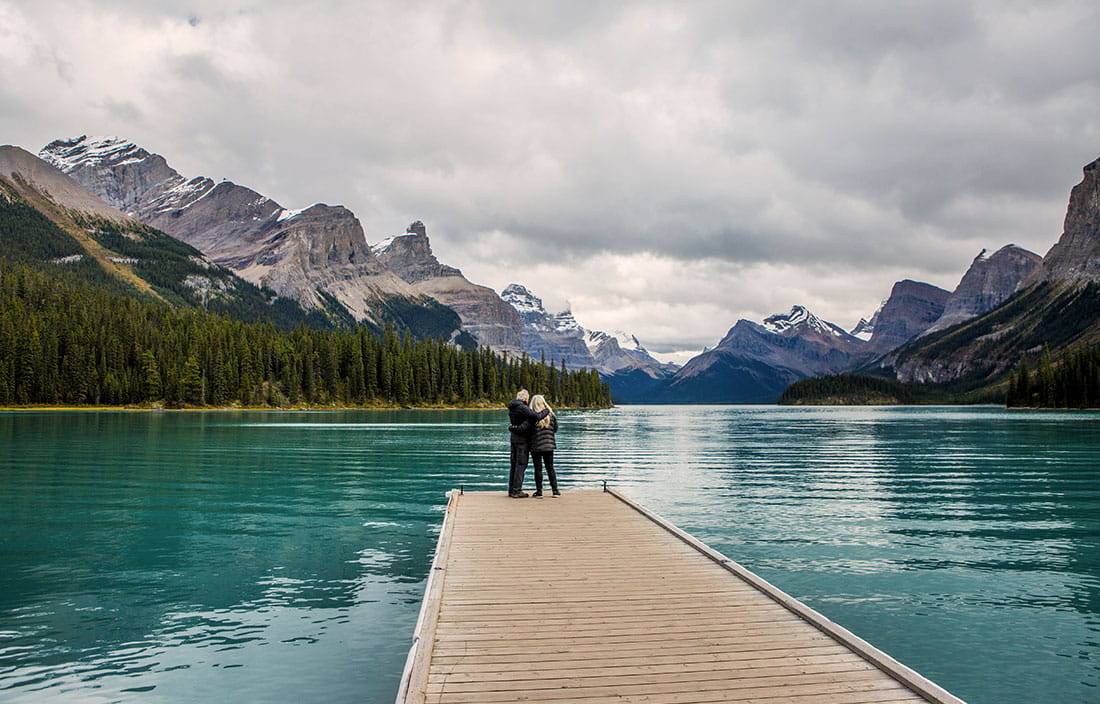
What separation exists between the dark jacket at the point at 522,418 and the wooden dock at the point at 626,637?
740 centimetres

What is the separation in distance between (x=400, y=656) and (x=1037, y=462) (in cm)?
A: 5526

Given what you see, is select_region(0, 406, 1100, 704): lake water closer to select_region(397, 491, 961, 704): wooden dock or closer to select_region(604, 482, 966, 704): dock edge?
select_region(397, 491, 961, 704): wooden dock

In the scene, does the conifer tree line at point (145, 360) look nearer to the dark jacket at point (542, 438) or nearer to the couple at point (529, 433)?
the couple at point (529, 433)

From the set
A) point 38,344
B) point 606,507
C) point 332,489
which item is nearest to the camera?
point 606,507

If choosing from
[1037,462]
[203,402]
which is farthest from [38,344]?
[1037,462]

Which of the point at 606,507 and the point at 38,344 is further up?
the point at 38,344

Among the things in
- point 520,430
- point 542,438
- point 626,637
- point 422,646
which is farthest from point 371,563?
point 626,637

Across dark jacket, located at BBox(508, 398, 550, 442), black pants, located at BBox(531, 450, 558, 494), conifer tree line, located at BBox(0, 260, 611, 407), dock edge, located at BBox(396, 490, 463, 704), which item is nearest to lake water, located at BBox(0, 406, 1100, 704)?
black pants, located at BBox(531, 450, 558, 494)

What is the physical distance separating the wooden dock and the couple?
24.7ft

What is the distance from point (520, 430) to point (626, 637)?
49.7 feet

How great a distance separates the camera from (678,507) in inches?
1307

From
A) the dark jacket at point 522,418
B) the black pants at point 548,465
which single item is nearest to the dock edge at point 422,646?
the dark jacket at point 522,418

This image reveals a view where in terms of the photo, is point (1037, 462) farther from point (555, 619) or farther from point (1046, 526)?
point (555, 619)

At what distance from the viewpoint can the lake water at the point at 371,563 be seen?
13281mm
